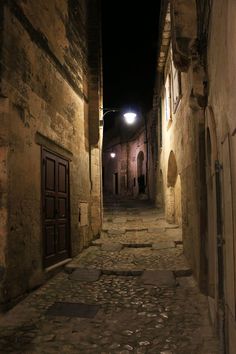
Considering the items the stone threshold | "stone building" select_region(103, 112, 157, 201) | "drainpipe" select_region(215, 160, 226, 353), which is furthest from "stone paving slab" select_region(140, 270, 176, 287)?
"stone building" select_region(103, 112, 157, 201)

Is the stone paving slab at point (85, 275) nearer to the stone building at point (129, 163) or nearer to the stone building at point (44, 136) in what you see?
the stone building at point (44, 136)

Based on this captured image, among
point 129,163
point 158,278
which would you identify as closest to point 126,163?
point 129,163

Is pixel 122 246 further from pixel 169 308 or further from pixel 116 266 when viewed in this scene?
pixel 169 308

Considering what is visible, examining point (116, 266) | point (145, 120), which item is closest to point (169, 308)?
point (116, 266)

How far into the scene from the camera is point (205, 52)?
4.57 m

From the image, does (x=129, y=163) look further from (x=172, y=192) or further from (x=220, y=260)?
(x=220, y=260)

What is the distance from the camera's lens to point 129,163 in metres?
25.2

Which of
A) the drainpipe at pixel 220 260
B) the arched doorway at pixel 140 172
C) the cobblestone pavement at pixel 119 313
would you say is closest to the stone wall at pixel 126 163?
the arched doorway at pixel 140 172

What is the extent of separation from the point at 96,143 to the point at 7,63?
490 cm

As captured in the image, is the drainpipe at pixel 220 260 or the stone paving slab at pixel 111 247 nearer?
the drainpipe at pixel 220 260

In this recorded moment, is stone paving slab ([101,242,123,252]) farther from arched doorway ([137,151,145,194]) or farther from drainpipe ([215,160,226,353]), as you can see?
arched doorway ([137,151,145,194])

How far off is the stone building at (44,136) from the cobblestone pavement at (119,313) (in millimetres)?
430

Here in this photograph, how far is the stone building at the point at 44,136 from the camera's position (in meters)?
4.50

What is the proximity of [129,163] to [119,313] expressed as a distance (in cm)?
2114
